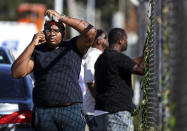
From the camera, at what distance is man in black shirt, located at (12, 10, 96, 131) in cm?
443

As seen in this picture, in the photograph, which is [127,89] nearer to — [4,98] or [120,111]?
[120,111]

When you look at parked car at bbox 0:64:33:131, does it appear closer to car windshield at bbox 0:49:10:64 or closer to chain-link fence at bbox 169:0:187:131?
car windshield at bbox 0:49:10:64

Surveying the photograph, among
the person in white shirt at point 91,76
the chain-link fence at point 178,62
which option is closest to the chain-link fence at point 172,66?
the chain-link fence at point 178,62

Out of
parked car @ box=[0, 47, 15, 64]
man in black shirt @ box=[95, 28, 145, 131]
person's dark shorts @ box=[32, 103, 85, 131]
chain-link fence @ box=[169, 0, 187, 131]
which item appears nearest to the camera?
chain-link fence @ box=[169, 0, 187, 131]

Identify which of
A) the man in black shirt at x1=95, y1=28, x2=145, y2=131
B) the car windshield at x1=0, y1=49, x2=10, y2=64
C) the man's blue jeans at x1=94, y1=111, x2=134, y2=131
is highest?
the car windshield at x1=0, y1=49, x2=10, y2=64

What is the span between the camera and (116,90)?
195 inches

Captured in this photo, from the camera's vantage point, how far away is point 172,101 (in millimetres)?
3268

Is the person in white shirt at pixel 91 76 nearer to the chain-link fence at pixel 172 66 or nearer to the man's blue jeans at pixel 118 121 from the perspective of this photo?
the man's blue jeans at pixel 118 121

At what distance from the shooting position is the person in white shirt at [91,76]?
5973 mm

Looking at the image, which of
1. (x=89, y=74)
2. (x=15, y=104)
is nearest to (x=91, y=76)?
(x=89, y=74)

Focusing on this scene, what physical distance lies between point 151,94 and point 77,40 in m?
0.88

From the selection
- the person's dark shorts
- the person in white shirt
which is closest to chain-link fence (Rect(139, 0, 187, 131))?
the person's dark shorts

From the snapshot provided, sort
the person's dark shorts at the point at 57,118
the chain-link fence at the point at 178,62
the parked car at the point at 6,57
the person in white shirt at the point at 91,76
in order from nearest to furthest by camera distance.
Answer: the chain-link fence at the point at 178,62, the person's dark shorts at the point at 57,118, the person in white shirt at the point at 91,76, the parked car at the point at 6,57

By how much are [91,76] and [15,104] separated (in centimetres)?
115
